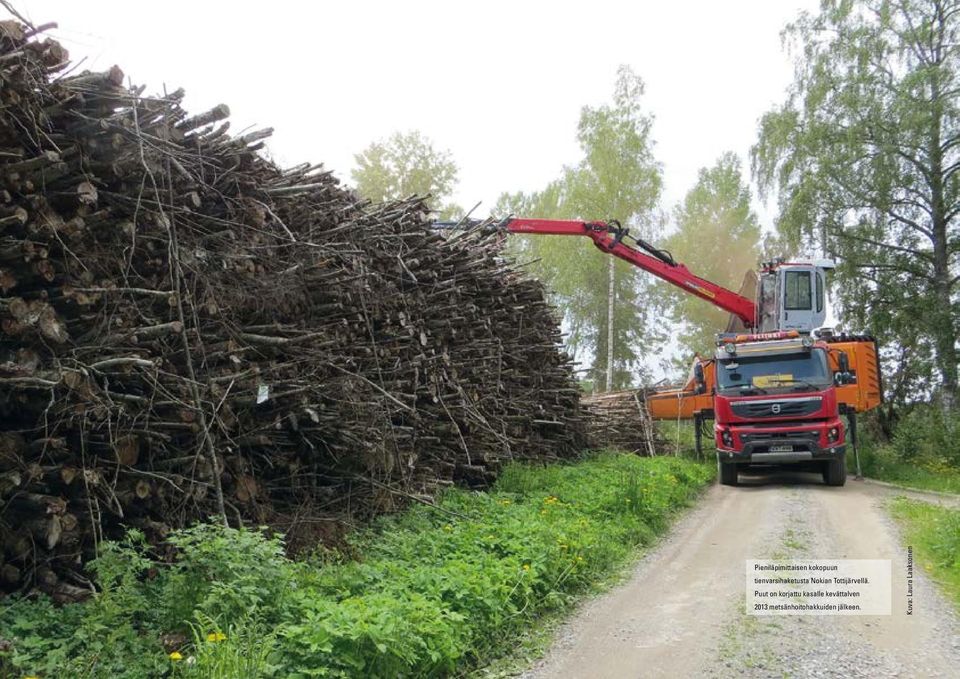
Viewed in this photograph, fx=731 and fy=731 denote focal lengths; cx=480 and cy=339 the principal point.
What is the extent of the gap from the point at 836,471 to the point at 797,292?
5.68m

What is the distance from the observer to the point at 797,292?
17438 millimetres

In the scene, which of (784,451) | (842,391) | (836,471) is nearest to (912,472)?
(842,391)

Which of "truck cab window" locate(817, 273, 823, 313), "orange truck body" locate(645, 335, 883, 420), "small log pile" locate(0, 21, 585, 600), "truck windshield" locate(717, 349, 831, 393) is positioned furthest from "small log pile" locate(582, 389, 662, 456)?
"small log pile" locate(0, 21, 585, 600)

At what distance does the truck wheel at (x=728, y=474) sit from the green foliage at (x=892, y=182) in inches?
394

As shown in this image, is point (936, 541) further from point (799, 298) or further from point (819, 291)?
point (819, 291)

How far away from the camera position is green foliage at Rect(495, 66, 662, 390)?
97.0 ft

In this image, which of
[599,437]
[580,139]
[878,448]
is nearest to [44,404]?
[599,437]

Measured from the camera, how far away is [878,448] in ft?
63.5

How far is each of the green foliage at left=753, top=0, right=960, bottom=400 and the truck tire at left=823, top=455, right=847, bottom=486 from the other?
9093 mm

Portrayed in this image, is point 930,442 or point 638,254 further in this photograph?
point 930,442

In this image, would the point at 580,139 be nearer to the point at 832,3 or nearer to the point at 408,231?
the point at 832,3

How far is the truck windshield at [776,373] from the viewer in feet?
43.8

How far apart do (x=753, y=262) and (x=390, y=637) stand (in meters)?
39.4

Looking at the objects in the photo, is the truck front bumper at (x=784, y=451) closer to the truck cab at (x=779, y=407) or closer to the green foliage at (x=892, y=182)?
the truck cab at (x=779, y=407)
